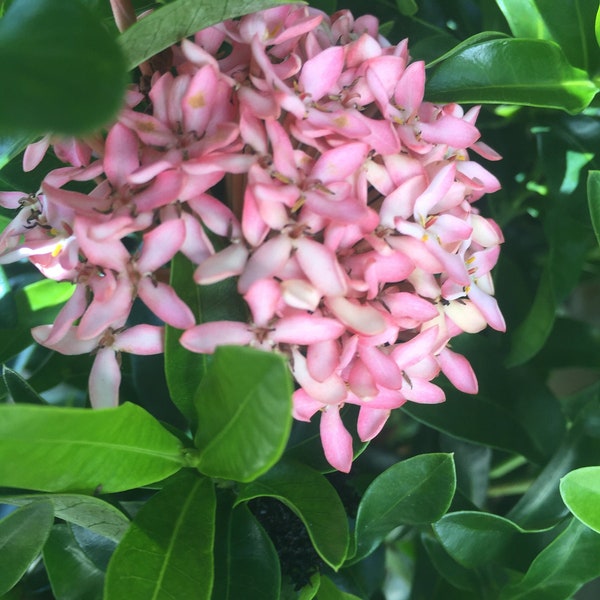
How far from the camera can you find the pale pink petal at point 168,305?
1.42 ft

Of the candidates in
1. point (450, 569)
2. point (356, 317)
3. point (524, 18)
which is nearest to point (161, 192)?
point (356, 317)

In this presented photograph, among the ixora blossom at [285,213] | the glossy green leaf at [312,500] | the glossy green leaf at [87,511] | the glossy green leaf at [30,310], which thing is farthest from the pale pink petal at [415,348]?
the glossy green leaf at [30,310]

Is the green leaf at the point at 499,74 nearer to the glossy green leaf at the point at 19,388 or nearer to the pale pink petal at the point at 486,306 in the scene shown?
the pale pink petal at the point at 486,306

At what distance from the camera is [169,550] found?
467mm

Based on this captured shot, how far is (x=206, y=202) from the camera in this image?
1.43ft

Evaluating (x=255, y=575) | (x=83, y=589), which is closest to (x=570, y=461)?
(x=255, y=575)

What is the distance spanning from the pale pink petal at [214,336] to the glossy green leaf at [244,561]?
17 centimetres

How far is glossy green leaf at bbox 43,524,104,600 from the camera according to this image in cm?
57

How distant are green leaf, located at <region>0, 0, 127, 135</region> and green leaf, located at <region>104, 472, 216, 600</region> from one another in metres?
0.27

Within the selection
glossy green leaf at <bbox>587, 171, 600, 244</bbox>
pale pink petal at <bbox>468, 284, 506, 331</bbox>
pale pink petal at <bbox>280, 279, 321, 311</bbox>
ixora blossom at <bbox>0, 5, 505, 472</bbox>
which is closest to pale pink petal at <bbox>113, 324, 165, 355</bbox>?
ixora blossom at <bbox>0, 5, 505, 472</bbox>

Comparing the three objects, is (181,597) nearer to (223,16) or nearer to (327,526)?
(327,526)

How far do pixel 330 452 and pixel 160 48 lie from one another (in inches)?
11.2

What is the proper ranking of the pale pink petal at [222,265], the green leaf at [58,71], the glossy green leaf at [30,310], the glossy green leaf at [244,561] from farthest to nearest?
the glossy green leaf at [30,310] → the glossy green leaf at [244,561] → the pale pink petal at [222,265] → the green leaf at [58,71]

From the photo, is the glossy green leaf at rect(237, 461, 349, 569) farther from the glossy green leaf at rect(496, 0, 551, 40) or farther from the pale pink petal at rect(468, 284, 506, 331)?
the glossy green leaf at rect(496, 0, 551, 40)
